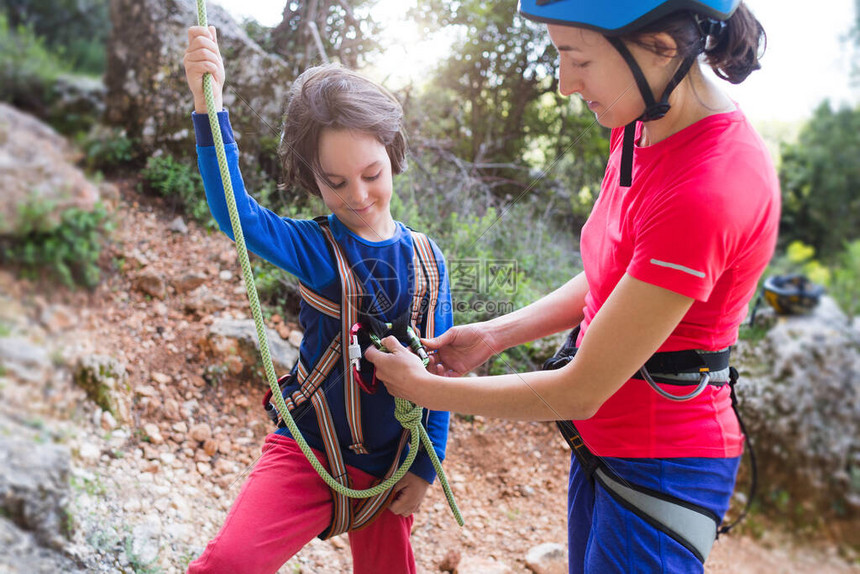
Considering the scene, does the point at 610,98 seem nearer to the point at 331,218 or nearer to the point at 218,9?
the point at 331,218

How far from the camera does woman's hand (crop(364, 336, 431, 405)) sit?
85 cm

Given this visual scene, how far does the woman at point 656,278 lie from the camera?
64 cm

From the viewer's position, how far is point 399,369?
2.85 ft

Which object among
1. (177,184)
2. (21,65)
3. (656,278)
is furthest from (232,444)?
(656,278)

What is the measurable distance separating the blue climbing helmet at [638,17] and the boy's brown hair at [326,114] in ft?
1.34

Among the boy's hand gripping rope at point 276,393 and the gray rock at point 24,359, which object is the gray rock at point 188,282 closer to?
the gray rock at point 24,359

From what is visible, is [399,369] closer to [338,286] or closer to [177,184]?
[338,286]

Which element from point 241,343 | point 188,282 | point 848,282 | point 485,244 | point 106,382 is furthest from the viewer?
point 485,244

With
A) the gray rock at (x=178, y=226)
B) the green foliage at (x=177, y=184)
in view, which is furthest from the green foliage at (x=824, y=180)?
the gray rock at (x=178, y=226)

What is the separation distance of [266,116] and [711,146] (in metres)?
2.16

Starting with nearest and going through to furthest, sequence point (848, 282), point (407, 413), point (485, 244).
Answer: point (407, 413) → point (848, 282) → point (485, 244)

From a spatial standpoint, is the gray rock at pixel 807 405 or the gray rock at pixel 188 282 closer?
the gray rock at pixel 807 405

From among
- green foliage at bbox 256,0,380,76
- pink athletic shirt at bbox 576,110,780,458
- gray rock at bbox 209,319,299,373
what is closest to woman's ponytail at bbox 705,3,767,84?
pink athletic shirt at bbox 576,110,780,458

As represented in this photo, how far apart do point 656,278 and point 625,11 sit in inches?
13.2
